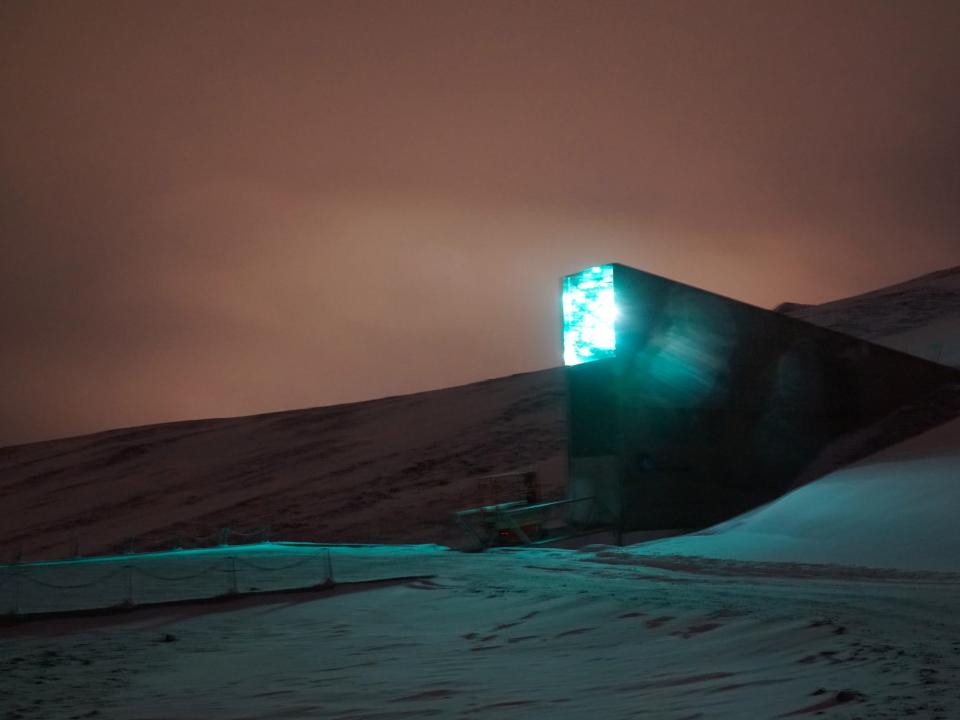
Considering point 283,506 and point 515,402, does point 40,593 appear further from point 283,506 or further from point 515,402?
point 515,402

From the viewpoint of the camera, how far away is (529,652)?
369 inches

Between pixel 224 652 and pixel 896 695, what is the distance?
689 cm

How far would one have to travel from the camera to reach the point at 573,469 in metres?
25.1

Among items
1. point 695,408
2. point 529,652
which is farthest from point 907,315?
point 529,652

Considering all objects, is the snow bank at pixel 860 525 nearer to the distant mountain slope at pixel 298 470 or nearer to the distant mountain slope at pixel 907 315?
the distant mountain slope at pixel 298 470

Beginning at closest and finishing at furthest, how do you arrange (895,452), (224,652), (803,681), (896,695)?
(896,695)
(803,681)
(224,652)
(895,452)

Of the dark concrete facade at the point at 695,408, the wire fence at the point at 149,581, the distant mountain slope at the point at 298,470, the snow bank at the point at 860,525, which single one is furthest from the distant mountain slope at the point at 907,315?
the wire fence at the point at 149,581

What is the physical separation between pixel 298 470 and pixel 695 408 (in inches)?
1358

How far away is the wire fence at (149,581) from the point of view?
1540 centimetres

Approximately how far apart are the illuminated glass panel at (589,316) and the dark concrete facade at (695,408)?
213 mm

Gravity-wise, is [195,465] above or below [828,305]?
below

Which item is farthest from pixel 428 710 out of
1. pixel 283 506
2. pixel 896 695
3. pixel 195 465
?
pixel 195 465

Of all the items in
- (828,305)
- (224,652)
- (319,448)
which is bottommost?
(224,652)

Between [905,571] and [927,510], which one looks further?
[927,510]
